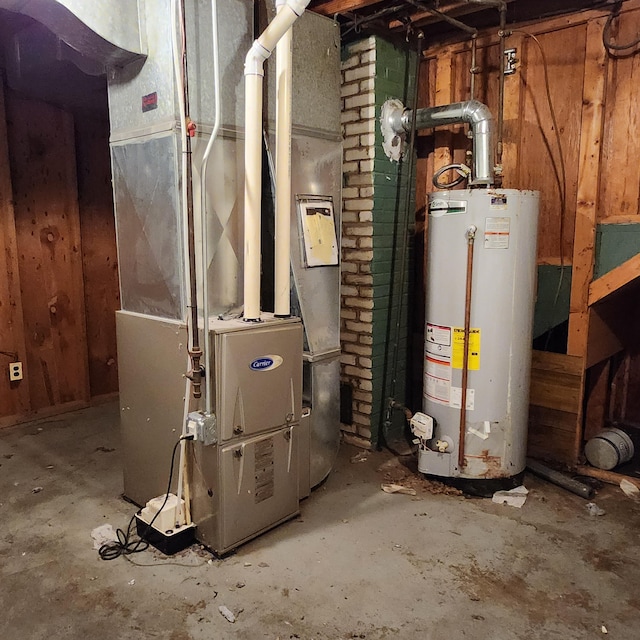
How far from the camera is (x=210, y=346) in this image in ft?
6.86

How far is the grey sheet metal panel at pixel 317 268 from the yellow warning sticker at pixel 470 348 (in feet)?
1.90

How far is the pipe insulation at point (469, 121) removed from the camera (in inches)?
104

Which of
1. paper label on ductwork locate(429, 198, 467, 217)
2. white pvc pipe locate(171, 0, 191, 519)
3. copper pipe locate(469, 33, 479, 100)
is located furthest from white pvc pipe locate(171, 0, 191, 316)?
copper pipe locate(469, 33, 479, 100)

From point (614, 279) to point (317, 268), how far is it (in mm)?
1481

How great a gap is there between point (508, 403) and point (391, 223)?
1208 mm

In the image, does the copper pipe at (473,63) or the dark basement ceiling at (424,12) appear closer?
the dark basement ceiling at (424,12)

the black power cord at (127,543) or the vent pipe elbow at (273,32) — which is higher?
the vent pipe elbow at (273,32)

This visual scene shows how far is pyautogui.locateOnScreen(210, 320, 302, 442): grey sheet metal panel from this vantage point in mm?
2105

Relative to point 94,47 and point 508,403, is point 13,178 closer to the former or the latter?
point 94,47

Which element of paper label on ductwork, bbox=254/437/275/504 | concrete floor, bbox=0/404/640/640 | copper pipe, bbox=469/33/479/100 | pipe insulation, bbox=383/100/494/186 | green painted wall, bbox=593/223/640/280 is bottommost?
concrete floor, bbox=0/404/640/640

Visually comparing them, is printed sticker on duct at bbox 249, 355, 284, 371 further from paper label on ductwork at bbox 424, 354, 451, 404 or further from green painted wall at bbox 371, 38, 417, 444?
green painted wall at bbox 371, 38, 417, 444

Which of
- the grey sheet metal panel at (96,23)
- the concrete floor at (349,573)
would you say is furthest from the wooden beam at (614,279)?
the grey sheet metal panel at (96,23)

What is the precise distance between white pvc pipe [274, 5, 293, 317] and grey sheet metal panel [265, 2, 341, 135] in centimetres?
15

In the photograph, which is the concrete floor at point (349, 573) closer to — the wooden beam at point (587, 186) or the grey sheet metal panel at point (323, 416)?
the grey sheet metal panel at point (323, 416)
